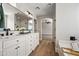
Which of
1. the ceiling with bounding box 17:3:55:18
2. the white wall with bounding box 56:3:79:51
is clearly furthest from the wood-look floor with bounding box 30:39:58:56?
the ceiling with bounding box 17:3:55:18

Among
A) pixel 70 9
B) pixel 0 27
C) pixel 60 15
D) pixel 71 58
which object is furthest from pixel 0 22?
pixel 70 9

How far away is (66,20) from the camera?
5.10 meters

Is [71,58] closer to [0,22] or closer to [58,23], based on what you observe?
[0,22]

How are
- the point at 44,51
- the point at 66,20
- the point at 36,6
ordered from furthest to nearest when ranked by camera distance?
1. the point at 36,6
2. the point at 44,51
3. the point at 66,20

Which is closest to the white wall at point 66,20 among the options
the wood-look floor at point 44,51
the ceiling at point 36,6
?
the wood-look floor at point 44,51

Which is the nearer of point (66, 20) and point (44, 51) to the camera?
point (66, 20)

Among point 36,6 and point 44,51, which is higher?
point 36,6

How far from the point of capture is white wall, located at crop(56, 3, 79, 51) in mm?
5074

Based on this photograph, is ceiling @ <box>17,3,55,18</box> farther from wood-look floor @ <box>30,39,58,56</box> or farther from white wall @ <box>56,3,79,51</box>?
wood-look floor @ <box>30,39,58,56</box>

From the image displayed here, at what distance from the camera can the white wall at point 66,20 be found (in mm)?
5074

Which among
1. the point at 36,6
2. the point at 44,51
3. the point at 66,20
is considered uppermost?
the point at 36,6

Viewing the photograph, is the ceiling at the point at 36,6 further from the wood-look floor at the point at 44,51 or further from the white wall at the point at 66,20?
the wood-look floor at the point at 44,51

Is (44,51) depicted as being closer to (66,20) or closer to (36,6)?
(66,20)

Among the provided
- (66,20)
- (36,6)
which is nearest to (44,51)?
(66,20)
